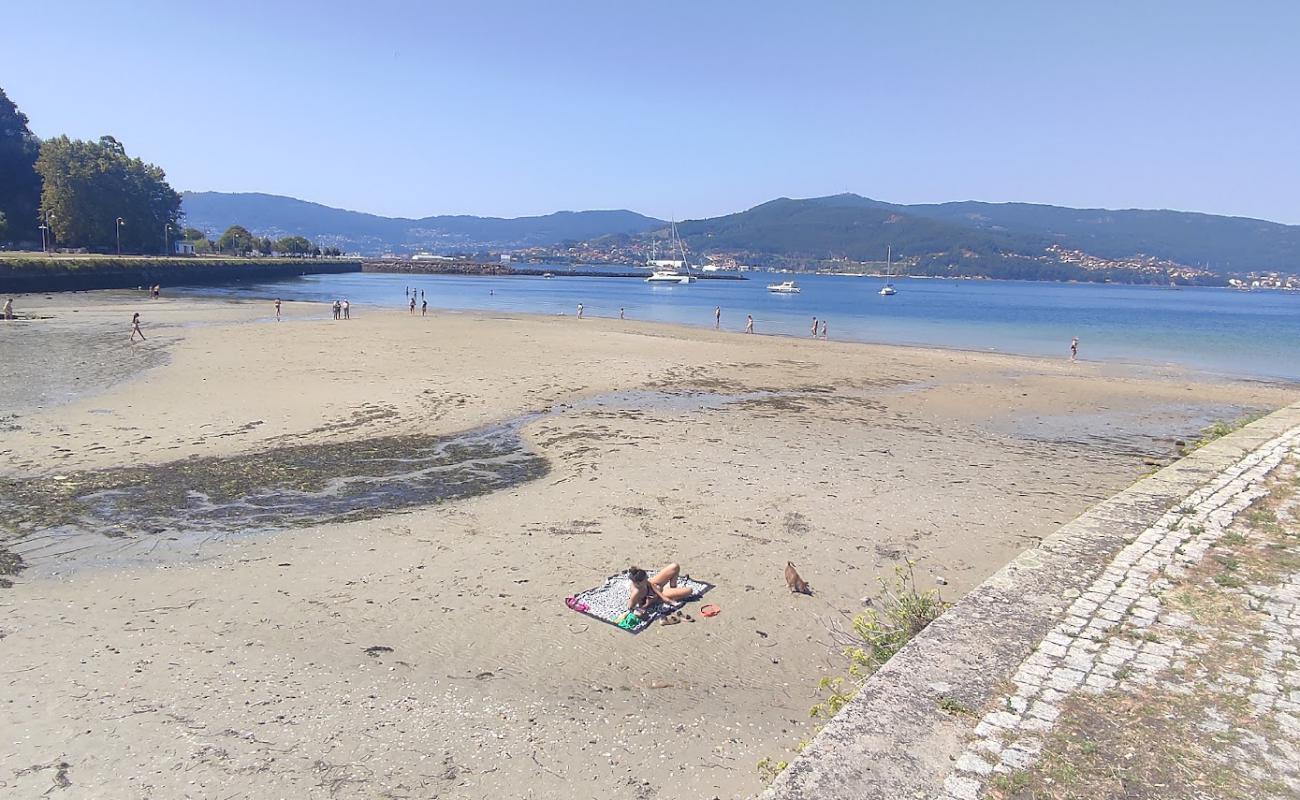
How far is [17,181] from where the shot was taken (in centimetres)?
7794

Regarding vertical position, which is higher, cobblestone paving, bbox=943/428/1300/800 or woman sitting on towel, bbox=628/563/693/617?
cobblestone paving, bbox=943/428/1300/800

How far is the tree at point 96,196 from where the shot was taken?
227ft

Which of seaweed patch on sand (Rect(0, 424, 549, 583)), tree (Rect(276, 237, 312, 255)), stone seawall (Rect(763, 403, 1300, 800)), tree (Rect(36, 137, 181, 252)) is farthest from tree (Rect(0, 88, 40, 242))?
stone seawall (Rect(763, 403, 1300, 800))

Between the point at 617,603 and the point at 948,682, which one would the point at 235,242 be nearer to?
the point at 617,603

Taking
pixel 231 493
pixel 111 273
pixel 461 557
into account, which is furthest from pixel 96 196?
pixel 461 557

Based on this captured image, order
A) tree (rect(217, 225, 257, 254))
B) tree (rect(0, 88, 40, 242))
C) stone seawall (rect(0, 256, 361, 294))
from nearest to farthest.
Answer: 1. stone seawall (rect(0, 256, 361, 294))
2. tree (rect(0, 88, 40, 242))
3. tree (rect(217, 225, 257, 254))

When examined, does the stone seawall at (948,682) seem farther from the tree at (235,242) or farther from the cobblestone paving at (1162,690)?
the tree at (235,242)

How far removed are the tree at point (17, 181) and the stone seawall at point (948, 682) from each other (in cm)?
9648

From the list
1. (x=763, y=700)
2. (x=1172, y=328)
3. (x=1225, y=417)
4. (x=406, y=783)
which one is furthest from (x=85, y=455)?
(x=1172, y=328)

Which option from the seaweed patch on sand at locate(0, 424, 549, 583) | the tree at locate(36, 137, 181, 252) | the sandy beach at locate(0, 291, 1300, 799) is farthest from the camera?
the tree at locate(36, 137, 181, 252)

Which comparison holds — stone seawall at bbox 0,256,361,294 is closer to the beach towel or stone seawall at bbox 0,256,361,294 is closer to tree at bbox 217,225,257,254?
tree at bbox 217,225,257,254

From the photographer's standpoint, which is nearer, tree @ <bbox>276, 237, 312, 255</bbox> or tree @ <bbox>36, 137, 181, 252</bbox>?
tree @ <bbox>36, 137, 181, 252</bbox>

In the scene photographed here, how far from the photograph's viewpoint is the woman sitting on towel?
6727mm

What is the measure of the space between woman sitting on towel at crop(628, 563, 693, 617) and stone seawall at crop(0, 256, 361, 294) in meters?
52.1
